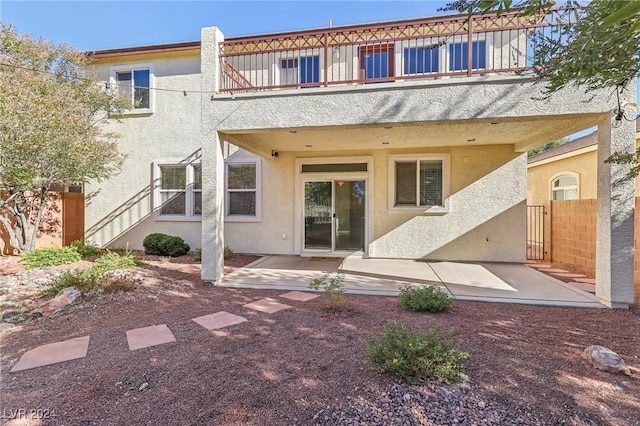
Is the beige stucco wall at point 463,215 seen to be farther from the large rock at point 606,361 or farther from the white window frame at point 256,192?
the large rock at point 606,361

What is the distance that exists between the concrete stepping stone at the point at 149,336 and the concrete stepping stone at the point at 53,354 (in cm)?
46

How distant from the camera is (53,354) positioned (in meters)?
3.41

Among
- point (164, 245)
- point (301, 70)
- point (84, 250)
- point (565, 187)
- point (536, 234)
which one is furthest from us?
point (565, 187)

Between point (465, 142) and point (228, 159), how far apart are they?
7257 millimetres

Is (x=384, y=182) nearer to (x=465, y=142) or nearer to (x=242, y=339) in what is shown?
(x=465, y=142)

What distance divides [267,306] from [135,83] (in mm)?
9869

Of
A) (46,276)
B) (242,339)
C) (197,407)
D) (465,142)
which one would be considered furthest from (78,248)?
(465,142)

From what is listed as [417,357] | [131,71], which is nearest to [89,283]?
[417,357]

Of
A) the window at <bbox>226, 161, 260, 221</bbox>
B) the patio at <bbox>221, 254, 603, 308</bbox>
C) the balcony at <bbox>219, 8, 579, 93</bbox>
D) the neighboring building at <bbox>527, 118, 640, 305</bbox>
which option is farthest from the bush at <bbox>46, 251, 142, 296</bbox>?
the neighboring building at <bbox>527, 118, 640, 305</bbox>

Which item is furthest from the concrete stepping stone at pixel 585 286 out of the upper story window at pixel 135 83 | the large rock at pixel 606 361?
the upper story window at pixel 135 83

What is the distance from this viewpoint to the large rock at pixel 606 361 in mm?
3035

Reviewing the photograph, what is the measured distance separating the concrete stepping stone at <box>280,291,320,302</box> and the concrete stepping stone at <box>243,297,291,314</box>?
367 millimetres

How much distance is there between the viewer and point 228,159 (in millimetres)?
10250

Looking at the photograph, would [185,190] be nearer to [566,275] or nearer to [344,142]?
[344,142]
